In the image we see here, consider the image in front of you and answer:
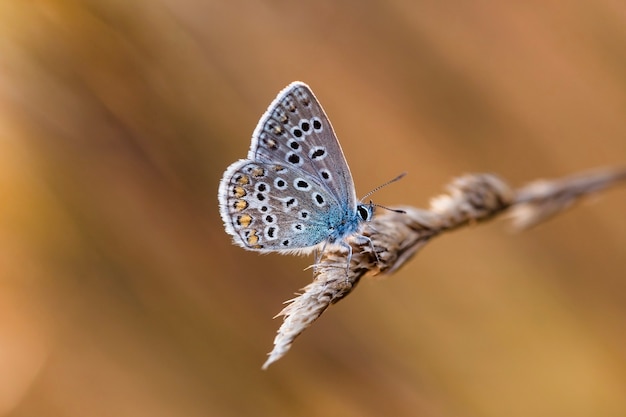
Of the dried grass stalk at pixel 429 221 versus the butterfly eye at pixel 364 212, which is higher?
the butterfly eye at pixel 364 212

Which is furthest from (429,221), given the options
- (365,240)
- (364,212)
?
(364,212)

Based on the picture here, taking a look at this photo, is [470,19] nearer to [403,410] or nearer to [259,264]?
[259,264]

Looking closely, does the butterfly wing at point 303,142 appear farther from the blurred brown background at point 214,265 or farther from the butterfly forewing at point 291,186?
the blurred brown background at point 214,265

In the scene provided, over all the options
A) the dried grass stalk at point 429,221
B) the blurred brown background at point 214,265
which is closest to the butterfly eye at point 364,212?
the dried grass stalk at point 429,221

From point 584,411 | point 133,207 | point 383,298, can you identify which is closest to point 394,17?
point 383,298

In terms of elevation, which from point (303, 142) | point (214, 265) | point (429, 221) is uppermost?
point (303, 142)

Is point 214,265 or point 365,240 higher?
point 214,265

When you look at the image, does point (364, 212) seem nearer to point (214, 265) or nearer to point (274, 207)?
point (274, 207)
